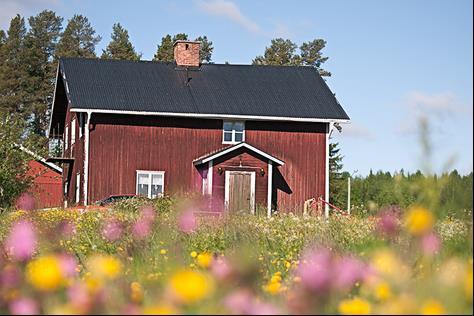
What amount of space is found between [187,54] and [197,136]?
15.5 feet

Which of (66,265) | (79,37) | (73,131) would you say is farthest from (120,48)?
(66,265)

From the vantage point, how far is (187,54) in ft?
125

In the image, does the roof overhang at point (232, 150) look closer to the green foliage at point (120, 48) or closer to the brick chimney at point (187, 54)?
the brick chimney at point (187, 54)

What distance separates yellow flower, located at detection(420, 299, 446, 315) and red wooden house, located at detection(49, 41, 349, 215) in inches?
1172

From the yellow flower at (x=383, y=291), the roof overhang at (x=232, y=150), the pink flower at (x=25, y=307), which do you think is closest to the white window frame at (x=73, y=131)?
the roof overhang at (x=232, y=150)

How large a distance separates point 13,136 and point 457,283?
28038 mm

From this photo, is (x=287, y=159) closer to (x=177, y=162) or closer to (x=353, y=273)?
(x=177, y=162)

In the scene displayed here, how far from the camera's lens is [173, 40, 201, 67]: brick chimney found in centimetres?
3800

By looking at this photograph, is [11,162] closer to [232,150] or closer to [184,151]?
[184,151]

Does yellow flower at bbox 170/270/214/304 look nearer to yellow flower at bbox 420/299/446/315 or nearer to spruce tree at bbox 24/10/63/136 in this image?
yellow flower at bbox 420/299/446/315

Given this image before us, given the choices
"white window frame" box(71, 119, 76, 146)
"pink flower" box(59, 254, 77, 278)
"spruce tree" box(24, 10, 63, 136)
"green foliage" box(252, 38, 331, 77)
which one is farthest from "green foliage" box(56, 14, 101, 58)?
"pink flower" box(59, 254, 77, 278)

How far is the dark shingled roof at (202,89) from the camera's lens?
34594mm

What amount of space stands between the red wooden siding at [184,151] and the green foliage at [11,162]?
12.5ft

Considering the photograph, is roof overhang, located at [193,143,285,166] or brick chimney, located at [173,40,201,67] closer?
roof overhang, located at [193,143,285,166]
